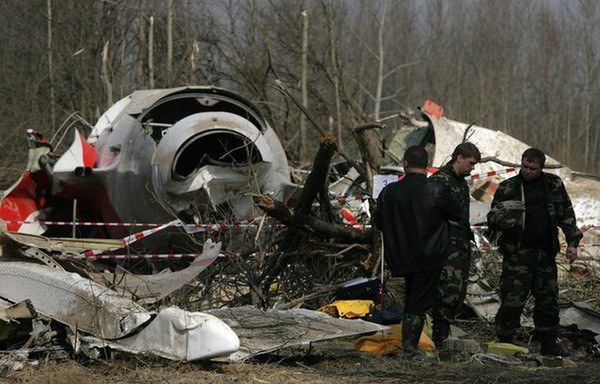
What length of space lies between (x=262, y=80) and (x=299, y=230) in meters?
15.9

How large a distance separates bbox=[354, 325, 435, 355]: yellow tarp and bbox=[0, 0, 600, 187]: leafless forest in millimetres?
8947

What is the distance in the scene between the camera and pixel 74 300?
6.99 m

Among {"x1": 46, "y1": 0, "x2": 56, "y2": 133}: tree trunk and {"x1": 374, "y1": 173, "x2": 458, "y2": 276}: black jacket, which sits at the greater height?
{"x1": 46, "y1": 0, "x2": 56, "y2": 133}: tree trunk

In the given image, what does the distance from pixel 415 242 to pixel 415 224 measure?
123mm

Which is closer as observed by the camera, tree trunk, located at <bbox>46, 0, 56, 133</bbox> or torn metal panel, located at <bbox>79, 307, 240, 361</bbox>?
torn metal panel, located at <bbox>79, 307, 240, 361</bbox>

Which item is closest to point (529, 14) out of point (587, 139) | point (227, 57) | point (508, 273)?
point (587, 139)

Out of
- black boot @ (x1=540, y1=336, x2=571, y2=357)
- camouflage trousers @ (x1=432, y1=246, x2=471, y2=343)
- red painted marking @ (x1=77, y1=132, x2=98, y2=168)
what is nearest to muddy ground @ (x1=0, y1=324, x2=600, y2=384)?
black boot @ (x1=540, y1=336, x2=571, y2=357)

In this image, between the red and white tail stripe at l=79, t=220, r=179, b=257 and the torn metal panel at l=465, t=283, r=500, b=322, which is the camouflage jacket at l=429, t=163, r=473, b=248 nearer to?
the torn metal panel at l=465, t=283, r=500, b=322

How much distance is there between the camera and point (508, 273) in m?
8.00

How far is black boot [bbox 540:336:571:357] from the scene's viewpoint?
7.73 metres

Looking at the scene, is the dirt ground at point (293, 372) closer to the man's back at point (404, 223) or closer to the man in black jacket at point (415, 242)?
the man in black jacket at point (415, 242)

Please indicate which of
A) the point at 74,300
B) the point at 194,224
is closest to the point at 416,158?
the point at 74,300

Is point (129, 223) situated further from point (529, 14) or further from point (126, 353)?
point (529, 14)

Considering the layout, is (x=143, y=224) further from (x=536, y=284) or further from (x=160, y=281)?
(x=536, y=284)
